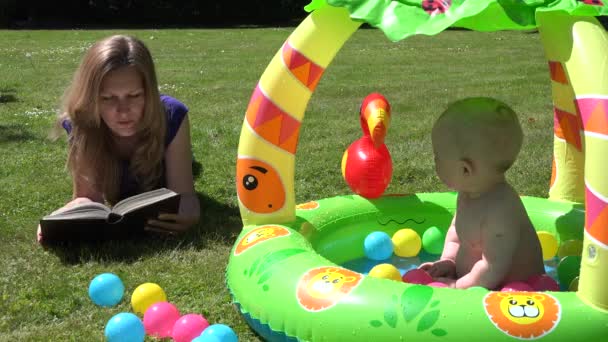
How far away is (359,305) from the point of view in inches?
93.0

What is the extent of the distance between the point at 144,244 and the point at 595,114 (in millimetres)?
2225

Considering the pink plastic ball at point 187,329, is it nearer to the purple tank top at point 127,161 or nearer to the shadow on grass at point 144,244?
the shadow on grass at point 144,244

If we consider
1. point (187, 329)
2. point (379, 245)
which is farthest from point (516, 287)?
point (187, 329)

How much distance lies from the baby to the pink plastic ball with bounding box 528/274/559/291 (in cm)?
2

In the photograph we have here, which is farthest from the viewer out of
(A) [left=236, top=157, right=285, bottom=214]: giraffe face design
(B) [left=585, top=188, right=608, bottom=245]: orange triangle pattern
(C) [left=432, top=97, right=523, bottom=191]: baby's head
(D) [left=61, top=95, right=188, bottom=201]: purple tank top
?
(D) [left=61, top=95, right=188, bottom=201]: purple tank top

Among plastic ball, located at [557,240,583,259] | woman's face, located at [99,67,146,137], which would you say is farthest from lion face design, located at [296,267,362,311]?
woman's face, located at [99,67,146,137]

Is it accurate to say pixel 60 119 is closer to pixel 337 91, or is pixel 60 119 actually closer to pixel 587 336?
pixel 587 336

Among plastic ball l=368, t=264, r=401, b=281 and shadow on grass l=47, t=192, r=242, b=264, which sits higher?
plastic ball l=368, t=264, r=401, b=281

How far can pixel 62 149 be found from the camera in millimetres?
5918

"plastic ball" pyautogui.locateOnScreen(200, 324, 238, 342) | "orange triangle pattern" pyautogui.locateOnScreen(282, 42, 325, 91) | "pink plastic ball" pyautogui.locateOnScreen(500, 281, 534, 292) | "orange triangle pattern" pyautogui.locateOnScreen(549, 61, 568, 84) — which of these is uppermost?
"orange triangle pattern" pyautogui.locateOnScreen(282, 42, 325, 91)

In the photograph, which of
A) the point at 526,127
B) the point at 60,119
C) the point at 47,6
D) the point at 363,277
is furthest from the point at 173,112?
the point at 47,6

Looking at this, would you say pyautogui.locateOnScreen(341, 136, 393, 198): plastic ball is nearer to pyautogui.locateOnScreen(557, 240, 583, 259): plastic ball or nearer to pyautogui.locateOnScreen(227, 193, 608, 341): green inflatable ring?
pyautogui.locateOnScreen(227, 193, 608, 341): green inflatable ring

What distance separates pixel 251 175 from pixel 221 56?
37.2 ft

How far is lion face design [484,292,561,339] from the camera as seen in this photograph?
2.20 m
